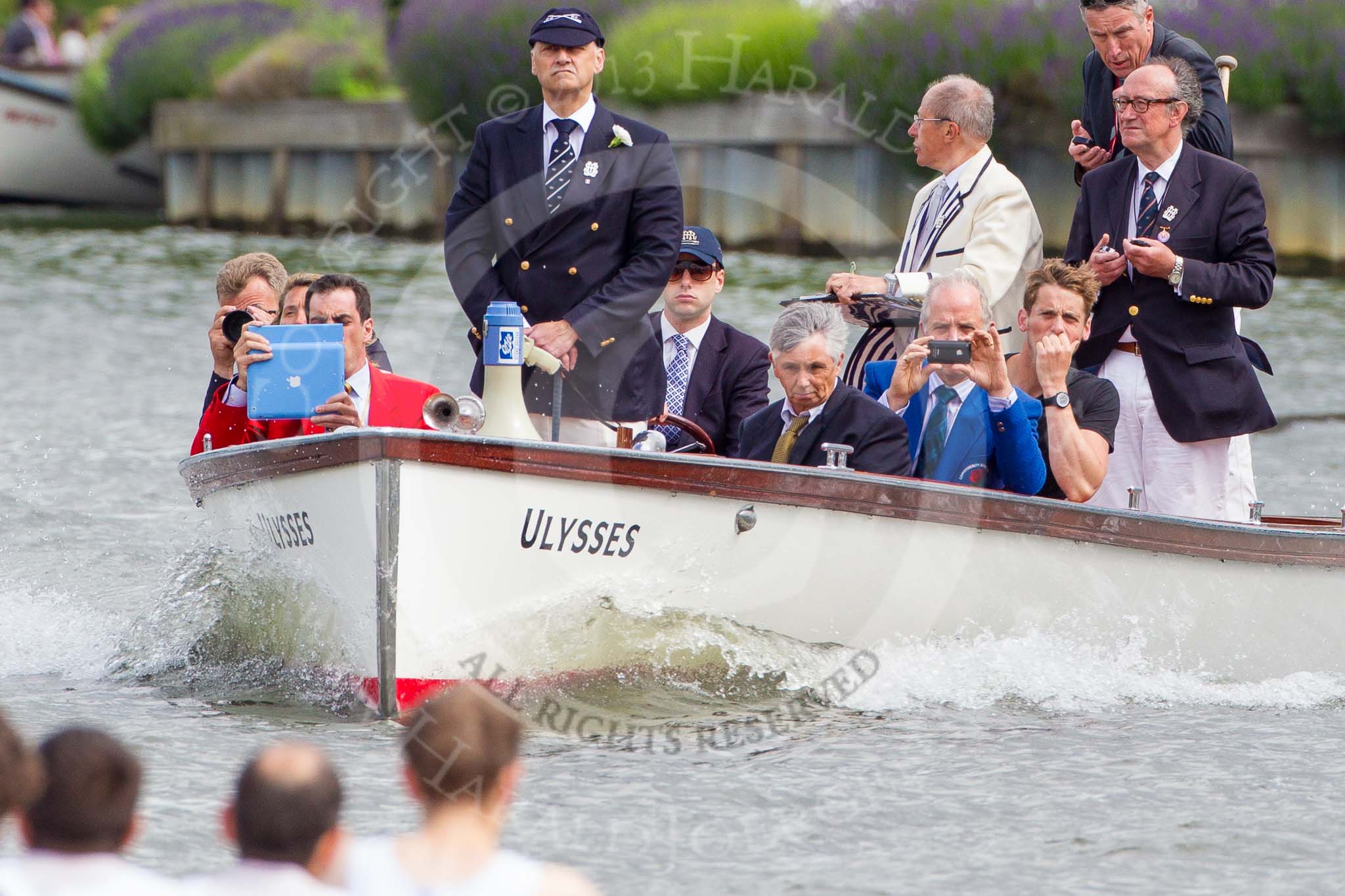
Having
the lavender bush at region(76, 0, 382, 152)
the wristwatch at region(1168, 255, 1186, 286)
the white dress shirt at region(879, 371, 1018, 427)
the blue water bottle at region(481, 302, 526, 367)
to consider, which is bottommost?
the white dress shirt at region(879, 371, 1018, 427)

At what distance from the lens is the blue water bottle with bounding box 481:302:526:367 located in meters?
5.43

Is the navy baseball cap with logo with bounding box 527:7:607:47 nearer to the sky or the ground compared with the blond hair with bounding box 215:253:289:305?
nearer to the sky

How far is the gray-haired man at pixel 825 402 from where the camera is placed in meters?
5.71

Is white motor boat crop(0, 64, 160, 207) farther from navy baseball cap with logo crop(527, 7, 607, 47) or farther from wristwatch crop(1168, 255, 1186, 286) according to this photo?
wristwatch crop(1168, 255, 1186, 286)

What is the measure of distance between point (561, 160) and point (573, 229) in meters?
0.22

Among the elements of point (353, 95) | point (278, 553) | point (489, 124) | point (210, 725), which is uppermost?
point (353, 95)

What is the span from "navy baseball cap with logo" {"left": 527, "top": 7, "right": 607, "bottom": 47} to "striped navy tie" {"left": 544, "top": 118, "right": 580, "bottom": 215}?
266 mm

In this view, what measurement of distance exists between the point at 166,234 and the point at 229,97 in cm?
204

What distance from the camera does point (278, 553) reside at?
5836 millimetres

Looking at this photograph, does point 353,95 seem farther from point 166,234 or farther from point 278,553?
point 278,553

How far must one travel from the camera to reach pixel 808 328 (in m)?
5.70

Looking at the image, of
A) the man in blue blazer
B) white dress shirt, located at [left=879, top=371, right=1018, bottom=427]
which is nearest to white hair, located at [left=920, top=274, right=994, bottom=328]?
the man in blue blazer

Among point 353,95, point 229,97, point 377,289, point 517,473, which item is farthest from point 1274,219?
point 517,473

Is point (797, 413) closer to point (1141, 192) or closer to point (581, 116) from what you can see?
point (581, 116)
